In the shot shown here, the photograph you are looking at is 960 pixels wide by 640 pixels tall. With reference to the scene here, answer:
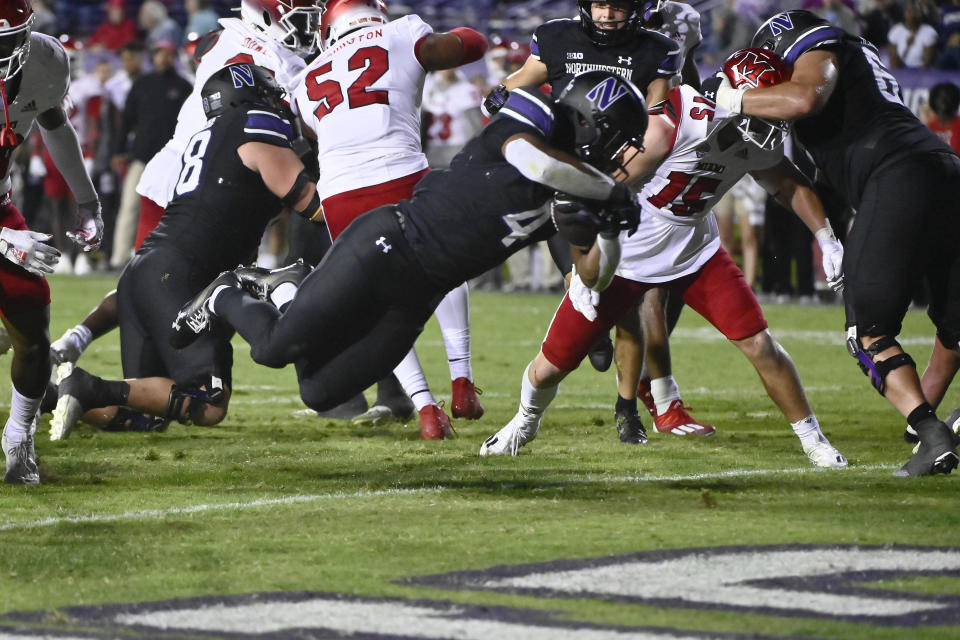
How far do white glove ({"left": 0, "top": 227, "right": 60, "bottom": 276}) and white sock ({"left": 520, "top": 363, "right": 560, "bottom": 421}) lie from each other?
1.90 metres

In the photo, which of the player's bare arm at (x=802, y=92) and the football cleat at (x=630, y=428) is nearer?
the player's bare arm at (x=802, y=92)

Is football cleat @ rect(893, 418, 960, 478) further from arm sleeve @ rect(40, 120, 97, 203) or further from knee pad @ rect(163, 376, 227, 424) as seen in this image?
arm sleeve @ rect(40, 120, 97, 203)

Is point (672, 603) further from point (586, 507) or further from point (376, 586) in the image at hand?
point (586, 507)

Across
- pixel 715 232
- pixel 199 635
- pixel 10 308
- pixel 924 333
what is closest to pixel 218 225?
pixel 10 308

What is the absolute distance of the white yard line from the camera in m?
4.75

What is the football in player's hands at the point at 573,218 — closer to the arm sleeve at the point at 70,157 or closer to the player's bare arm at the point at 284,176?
the player's bare arm at the point at 284,176

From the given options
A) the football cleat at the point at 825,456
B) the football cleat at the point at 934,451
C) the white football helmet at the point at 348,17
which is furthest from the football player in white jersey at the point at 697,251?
the white football helmet at the point at 348,17

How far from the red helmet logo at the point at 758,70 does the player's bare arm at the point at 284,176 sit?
66.5 inches

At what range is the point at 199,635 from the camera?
11.0 feet

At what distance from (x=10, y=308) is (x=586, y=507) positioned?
206 cm

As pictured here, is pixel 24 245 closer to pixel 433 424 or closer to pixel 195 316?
pixel 195 316

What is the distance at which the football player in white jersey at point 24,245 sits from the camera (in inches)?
205

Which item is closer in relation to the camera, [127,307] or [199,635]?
[199,635]

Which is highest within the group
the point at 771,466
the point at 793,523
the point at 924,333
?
the point at 793,523
